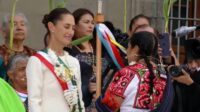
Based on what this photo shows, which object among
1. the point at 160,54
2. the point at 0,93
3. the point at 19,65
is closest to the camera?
the point at 0,93

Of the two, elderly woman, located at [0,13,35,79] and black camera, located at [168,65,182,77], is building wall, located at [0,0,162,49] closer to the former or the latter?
elderly woman, located at [0,13,35,79]

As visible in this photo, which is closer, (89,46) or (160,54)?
(160,54)

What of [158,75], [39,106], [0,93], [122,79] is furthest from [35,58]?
[0,93]

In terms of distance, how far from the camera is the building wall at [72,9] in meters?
6.46

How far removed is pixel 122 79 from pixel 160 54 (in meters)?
0.51

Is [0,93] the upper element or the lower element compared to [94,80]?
upper

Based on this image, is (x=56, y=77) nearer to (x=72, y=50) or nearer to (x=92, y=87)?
(x=92, y=87)

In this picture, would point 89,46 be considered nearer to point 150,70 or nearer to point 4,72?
point 4,72

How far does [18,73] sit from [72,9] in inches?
102

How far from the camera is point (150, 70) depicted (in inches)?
144

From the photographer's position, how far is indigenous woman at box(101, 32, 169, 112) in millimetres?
3623

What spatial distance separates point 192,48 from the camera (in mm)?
4336

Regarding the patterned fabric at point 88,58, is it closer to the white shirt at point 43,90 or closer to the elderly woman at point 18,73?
the elderly woman at point 18,73

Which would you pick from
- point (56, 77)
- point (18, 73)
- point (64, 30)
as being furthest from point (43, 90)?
point (18, 73)
